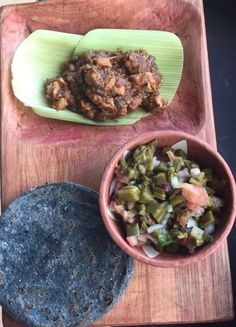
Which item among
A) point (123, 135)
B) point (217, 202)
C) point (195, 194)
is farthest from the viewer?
point (123, 135)

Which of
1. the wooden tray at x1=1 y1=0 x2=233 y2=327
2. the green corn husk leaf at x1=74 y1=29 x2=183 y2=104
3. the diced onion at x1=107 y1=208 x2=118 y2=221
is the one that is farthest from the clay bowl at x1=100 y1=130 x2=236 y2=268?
the green corn husk leaf at x1=74 y1=29 x2=183 y2=104

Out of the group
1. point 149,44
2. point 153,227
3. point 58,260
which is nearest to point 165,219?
point 153,227

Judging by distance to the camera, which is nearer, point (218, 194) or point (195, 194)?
point (195, 194)

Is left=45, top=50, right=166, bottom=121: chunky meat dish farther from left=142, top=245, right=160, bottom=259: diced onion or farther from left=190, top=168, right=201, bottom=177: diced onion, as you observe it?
left=142, top=245, right=160, bottom=259: diced onion

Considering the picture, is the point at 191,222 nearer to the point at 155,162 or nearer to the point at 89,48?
the point at 155,162

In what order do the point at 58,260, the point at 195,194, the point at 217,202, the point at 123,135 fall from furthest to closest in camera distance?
the point at 123,135, the point at 58,260, the point at 217,202, the point at 195,194

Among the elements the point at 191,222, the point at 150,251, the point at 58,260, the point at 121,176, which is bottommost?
the point at 58,260
